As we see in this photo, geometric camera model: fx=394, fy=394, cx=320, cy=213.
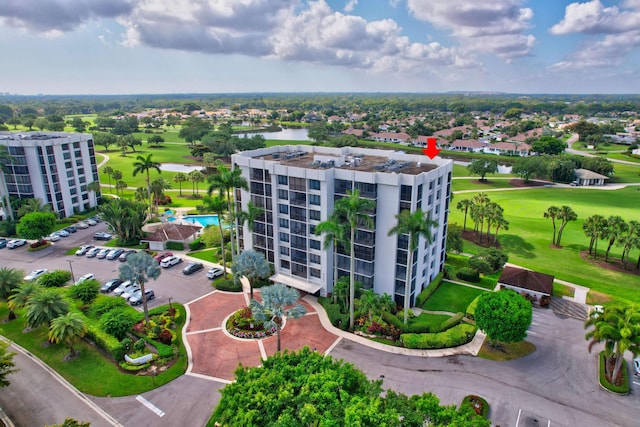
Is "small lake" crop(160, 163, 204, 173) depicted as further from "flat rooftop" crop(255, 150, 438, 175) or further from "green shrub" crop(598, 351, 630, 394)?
"green shrub" crop(598, 351, 630, 394)

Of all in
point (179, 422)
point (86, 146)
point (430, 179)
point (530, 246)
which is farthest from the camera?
point (86, 146)

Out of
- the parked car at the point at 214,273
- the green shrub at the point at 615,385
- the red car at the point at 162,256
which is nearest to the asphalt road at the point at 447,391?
the green shrub at the point at 615,385

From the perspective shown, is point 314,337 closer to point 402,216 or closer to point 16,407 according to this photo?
point 402,216

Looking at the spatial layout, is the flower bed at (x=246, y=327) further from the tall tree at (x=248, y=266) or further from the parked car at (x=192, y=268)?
the parked car at (x=192, y=268)

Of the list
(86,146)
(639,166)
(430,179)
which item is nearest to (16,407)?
(430,179)

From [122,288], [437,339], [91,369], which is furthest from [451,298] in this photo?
[122,288]

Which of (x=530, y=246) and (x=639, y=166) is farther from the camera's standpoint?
(x=639, y=166)

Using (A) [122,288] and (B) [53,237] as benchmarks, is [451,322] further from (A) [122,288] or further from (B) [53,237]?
(B) [53,237]

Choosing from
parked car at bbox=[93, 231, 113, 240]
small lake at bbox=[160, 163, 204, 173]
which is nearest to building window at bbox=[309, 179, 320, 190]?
parked car at bbox=[93, 231, 113, 240]
